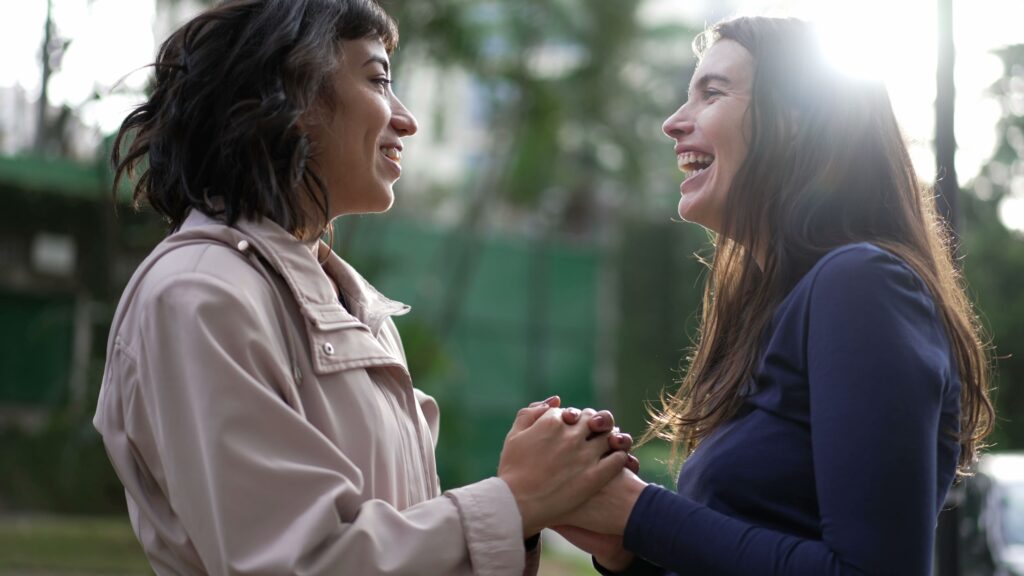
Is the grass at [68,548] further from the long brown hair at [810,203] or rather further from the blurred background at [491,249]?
the long brown hair at [810,203]

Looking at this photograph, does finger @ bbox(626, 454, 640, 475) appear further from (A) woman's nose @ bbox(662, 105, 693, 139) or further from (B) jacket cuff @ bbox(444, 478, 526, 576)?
(A) woman's nose @ bbox(662, 105, 693, 139)

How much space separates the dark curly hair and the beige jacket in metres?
0.09

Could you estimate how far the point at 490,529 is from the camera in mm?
2354

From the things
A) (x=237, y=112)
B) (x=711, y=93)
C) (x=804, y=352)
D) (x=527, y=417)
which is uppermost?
(x=711, y=93)

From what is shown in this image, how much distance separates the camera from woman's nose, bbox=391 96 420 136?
2.88 meters

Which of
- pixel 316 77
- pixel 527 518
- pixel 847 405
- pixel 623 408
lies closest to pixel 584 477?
pixel 527 518

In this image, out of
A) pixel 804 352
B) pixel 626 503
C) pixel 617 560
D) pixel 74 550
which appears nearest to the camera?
pixel 804 352

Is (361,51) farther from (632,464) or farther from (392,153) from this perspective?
(632,464)

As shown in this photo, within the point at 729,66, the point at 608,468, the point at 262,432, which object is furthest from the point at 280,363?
the point at 729,66

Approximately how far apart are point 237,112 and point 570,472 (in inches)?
38.5

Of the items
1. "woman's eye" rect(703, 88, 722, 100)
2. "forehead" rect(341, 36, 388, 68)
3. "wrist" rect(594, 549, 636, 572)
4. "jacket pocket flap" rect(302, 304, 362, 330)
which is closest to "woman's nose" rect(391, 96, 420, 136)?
"forehead" rect(341, 36, 388, 68)

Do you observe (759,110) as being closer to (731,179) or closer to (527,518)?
(731,179)

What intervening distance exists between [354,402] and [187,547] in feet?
1.34

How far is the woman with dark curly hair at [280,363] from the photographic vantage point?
2.16 metres
